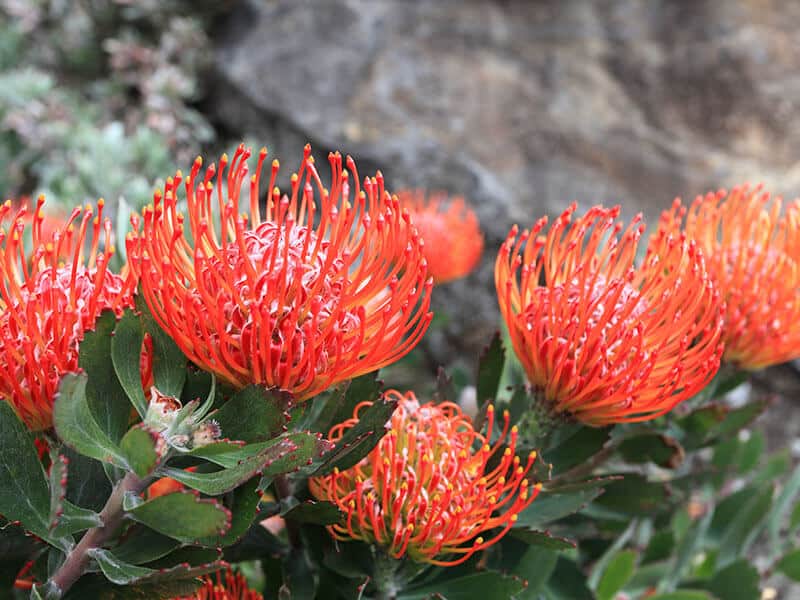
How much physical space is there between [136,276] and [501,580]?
0.38 metres

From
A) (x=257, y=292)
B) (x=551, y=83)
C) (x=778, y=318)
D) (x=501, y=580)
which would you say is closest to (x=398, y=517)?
(x=501, y=580)

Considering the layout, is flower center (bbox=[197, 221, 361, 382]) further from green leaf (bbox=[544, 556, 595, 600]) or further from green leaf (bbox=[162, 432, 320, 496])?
green leaf (bbox=[544, 556, 595, 600])

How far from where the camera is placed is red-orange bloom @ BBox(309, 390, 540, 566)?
590 mm

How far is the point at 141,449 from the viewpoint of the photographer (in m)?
0.47

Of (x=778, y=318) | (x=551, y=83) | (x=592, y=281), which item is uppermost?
(x=592, y=281)

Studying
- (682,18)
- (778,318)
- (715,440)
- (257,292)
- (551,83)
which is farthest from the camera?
(682,18)

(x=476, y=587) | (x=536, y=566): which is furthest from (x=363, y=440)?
(x=536, y=566)

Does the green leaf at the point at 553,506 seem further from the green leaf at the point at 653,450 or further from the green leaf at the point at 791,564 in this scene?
the green leaf at the point at 791,564

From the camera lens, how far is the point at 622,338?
2.07 ft

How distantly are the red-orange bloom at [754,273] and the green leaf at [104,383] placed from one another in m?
0.55

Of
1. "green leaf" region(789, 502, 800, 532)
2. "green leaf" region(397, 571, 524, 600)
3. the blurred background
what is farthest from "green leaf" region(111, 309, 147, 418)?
the blurred background

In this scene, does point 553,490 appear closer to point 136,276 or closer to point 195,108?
point 136,276

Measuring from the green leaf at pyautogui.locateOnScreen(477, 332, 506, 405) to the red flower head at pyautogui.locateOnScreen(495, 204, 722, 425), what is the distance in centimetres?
6

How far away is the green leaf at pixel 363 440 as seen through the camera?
1.83 ft
